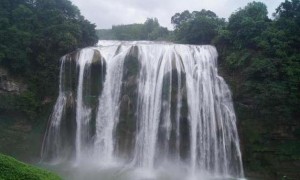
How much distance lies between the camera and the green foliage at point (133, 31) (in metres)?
39.5

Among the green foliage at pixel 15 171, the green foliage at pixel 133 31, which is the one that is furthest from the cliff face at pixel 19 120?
the green foliage at pixel 133 31

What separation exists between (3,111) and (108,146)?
6.60 metres

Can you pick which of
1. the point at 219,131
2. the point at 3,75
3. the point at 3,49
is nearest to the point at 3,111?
the point at 3,75

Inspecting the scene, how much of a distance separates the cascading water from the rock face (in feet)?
7.89

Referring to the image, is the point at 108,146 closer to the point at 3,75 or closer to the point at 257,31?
the point at 3,75

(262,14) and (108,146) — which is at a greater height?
(262,14)

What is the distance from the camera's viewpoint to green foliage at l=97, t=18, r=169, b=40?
39500 millimetres

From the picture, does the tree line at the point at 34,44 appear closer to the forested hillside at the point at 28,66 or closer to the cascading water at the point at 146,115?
the forested hillside at the point at 28,66

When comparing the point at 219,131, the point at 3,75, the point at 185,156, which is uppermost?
the point at 3,75

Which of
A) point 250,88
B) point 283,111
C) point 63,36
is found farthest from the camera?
point 63,36

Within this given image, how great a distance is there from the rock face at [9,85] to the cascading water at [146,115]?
240cm

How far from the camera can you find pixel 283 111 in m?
18.6

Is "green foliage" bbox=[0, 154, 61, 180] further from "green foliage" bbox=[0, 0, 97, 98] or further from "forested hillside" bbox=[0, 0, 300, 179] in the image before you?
"green foliage" bbox=[0, 0, 97, 98]

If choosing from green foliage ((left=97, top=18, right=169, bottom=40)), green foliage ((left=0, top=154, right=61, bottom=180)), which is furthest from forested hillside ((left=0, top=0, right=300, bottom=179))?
green foliage ((left=97, top=18, right=169, bottom=40))
